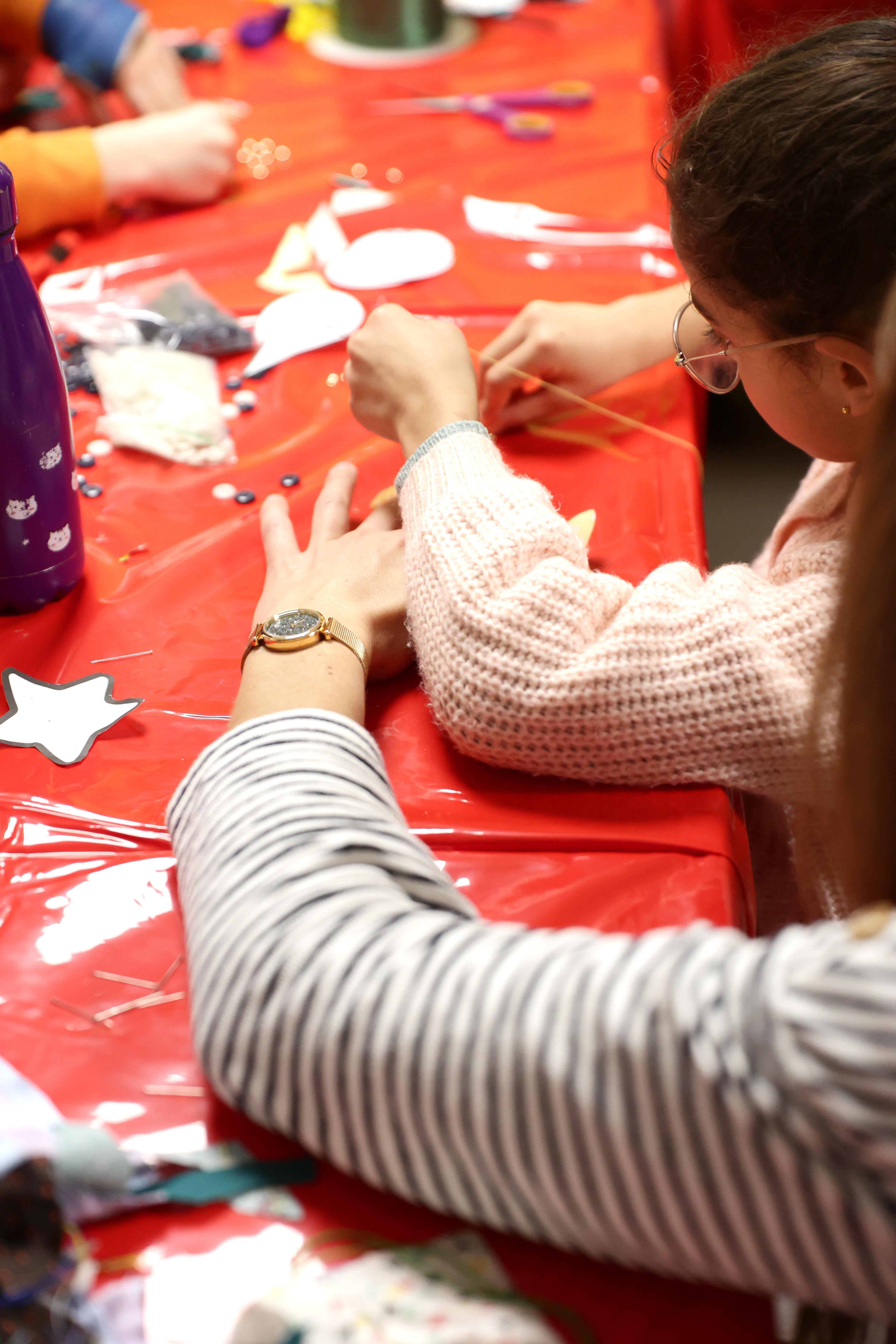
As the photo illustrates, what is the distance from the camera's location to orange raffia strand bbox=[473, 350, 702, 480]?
41.6 inches

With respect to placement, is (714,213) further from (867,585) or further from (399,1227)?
(399,1227)

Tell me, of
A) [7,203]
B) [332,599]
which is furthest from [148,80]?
[332,599]

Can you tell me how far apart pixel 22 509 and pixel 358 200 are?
77 cm

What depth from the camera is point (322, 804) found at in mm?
589

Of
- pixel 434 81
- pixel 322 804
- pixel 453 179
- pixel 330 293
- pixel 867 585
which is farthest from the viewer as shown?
pixel 434 81

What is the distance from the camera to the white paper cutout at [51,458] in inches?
31.9

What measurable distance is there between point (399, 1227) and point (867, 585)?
35 centimetres

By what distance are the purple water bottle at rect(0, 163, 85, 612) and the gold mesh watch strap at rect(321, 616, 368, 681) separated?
0.76 ft

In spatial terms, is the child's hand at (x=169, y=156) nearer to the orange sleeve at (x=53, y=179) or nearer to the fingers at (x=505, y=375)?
the orange sleeve at (x=53, y=179)

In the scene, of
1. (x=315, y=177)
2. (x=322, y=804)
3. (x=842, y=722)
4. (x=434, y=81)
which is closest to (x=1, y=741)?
(x=322, y=804)

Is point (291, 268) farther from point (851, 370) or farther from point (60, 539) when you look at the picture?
point (851, 370)

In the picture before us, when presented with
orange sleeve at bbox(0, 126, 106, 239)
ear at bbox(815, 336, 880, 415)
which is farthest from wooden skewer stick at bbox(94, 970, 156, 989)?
orange sleeve at bbox(0, 126, 106, 239)

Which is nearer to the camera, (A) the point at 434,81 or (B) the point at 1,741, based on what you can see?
(B) the point at 1,741

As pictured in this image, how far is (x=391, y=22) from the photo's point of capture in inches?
68.5
